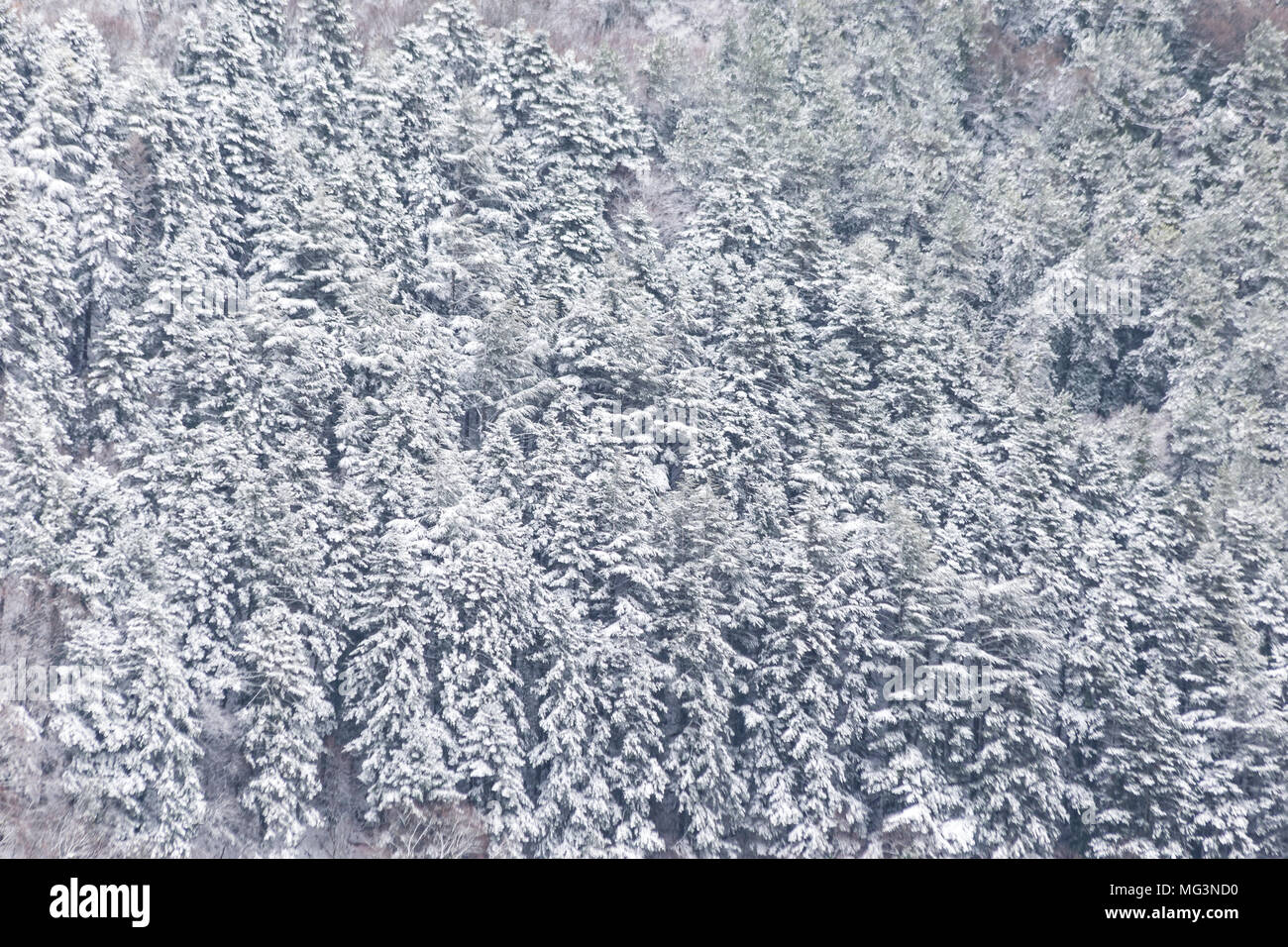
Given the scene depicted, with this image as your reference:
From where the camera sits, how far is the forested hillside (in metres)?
33.9

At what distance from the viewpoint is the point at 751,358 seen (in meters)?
46.5

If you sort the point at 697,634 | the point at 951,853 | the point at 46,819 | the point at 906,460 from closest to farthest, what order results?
the point at 46,819
the point at 951,853
the point at 697,634
the point at 906,460

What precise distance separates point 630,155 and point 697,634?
28.9 meters

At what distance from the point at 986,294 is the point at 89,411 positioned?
128 feet

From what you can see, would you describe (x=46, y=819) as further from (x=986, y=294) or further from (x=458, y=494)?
(x=986, y=294)

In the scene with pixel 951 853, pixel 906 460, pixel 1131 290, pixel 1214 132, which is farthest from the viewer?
pixel 1214 132

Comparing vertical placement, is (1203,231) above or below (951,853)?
above

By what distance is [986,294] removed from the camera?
56.5 m

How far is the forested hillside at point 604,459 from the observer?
1336 inches

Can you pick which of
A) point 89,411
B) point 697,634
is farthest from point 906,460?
point 89,411

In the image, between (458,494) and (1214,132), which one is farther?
(1214,132)

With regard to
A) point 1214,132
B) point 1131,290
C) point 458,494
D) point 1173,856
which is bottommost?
point 1173,856

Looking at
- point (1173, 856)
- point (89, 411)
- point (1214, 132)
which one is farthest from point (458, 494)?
point (1214, 132)

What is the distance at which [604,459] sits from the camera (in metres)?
41.4
